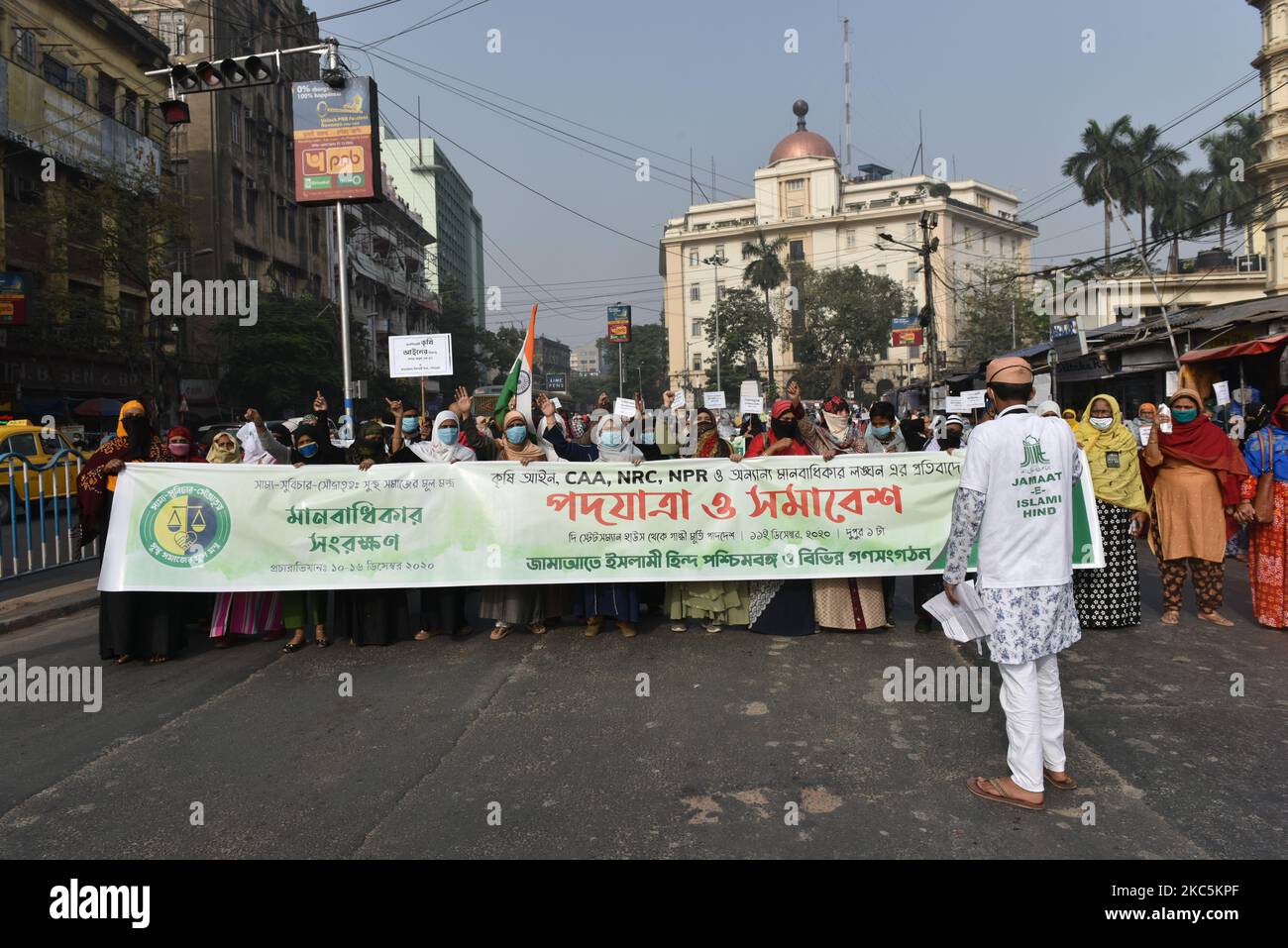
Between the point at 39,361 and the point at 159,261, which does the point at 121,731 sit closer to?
the point at 39,361

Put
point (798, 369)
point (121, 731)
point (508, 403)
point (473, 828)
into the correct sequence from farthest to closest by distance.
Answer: point (798, 369)
point (508, 403)
point (121, 731)
point (473, 828)

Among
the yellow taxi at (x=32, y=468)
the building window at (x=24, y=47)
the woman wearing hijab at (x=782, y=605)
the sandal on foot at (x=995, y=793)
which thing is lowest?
the sandal on foot at (x=995, y=793)

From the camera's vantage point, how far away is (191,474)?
21.2ft

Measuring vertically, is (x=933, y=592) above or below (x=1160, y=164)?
below

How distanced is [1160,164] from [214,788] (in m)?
58.1

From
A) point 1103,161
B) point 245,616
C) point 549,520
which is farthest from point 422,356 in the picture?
point 1103,161

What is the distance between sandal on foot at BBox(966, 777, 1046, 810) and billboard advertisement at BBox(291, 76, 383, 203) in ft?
37.8

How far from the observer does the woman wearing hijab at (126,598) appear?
626 cm

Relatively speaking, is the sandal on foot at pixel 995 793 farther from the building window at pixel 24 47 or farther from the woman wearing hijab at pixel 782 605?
the building window at pixel 24 47

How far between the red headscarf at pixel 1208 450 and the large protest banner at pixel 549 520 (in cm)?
112

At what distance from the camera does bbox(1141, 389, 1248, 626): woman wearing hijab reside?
6.66 metres

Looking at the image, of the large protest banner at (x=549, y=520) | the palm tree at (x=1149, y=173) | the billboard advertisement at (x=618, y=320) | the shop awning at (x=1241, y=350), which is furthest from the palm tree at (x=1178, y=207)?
the large protest banner at (x=549, y=520)

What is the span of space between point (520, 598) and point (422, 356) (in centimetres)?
476

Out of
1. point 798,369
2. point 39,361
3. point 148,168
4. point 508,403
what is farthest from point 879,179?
point 508,403
